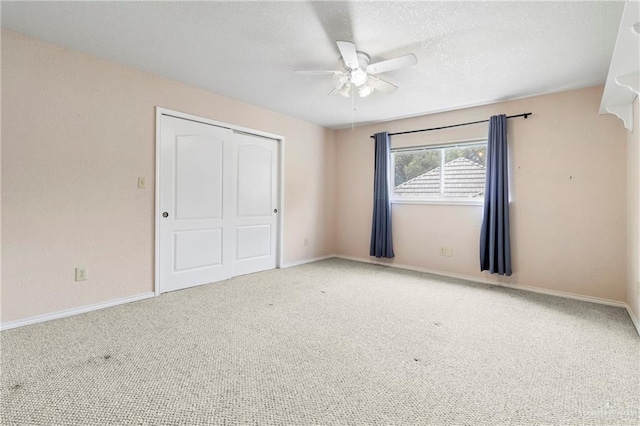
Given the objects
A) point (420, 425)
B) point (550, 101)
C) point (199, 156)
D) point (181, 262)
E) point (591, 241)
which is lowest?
point (420, 425)

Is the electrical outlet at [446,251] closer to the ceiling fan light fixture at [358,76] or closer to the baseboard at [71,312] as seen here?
the ceiling fan light fixture at [358,76]

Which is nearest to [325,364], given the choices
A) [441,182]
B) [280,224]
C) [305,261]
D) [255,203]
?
[255,203]

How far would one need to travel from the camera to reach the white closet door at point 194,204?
11.2ft

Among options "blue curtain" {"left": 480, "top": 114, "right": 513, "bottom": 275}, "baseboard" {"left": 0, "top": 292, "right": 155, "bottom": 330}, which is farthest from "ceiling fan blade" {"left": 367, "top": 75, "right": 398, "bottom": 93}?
"baseboard" {"left": 0, "top": 292, "right": 155, "bottom": 330}

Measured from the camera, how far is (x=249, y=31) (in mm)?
2359

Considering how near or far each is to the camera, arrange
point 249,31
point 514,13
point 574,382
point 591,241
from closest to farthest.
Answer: point 574,382, point 514,13, point 249,31, point 591,241

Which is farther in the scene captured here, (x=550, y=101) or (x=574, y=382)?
(x=550, y=101)

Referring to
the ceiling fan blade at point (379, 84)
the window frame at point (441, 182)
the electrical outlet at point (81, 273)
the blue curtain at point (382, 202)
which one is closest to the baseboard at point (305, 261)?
the blue curtain at point (382, 202)

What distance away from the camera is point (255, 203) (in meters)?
4.39

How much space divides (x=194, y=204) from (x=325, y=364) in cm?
252

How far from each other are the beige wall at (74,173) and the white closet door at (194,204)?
0.16 meters

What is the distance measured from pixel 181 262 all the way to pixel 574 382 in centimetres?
357

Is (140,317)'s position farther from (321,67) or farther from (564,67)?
(564,67)

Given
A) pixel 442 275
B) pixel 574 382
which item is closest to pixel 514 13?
pixel 574 382
